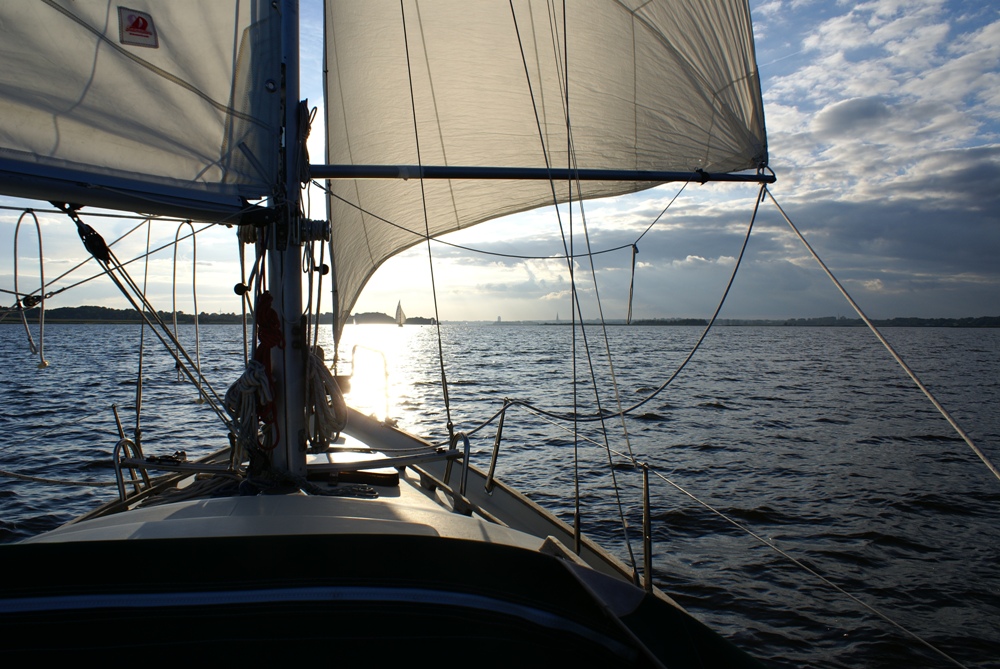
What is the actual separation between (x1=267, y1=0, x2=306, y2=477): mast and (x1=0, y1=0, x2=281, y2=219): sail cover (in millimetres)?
280

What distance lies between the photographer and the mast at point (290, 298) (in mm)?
4031

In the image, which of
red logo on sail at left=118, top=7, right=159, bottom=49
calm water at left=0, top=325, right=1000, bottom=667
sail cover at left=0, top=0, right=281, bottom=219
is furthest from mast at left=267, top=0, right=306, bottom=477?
calm water at left=0, top=325, right=1000, bottom=667

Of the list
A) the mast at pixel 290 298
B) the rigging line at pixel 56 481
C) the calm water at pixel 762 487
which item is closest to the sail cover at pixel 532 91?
the mast at pixel 290 298

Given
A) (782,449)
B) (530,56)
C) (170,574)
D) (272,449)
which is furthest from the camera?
(782,449)

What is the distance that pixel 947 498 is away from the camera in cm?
916

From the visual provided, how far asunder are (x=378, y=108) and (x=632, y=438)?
914 centimetres

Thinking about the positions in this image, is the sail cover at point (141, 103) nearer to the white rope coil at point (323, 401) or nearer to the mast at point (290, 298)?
the mast at point (290, 298)

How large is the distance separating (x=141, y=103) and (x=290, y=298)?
136 centimetres

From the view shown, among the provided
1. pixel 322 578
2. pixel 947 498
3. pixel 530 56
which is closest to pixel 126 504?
pixel 322 578

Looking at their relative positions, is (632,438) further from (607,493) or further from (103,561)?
(103,561)

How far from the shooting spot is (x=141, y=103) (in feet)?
10.9

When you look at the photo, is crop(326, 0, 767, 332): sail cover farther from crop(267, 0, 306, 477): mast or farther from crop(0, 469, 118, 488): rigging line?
crop(0, 469, 118, 488): rigging line

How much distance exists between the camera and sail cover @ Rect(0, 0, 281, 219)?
300cm

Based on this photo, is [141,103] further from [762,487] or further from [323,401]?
[762,487]
